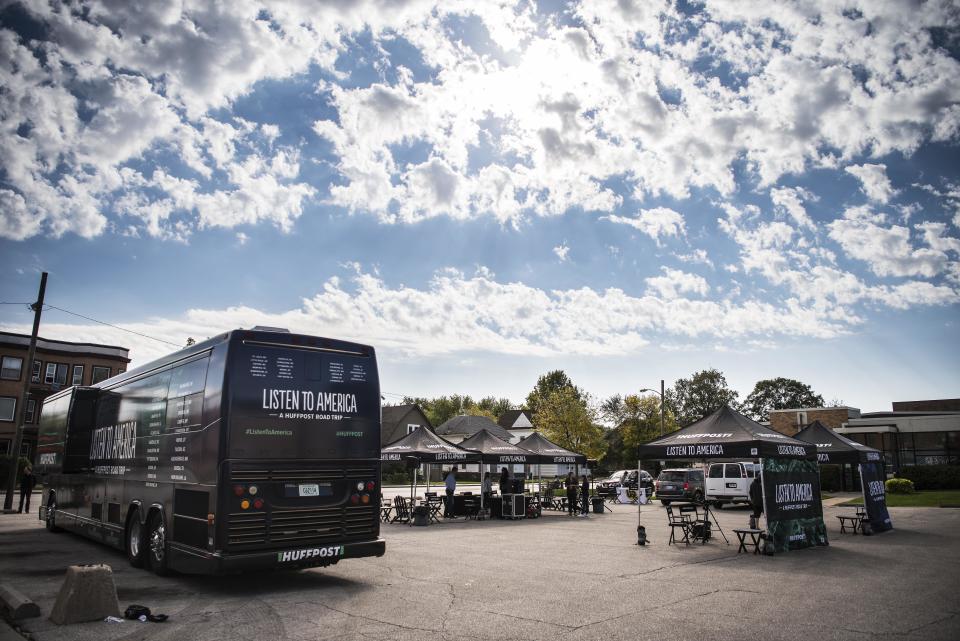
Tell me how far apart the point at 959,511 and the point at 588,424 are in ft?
108

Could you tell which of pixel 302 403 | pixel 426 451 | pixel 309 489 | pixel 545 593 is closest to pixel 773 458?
pixel 545 593

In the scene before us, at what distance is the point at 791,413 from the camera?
50.7 m

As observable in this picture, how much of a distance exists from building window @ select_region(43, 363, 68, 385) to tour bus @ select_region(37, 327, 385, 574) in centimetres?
4571

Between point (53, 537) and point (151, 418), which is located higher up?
point (151, 418)

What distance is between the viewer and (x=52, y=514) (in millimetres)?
16438

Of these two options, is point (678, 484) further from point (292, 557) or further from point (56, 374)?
point (56, 374)

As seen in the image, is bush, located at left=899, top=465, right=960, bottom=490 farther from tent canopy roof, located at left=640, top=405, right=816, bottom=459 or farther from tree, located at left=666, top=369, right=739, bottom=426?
tree, located at left=666, top=369, right=739, bottom=426

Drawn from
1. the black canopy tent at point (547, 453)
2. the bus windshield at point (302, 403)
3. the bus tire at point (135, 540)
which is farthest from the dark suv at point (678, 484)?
the bus tire at point (135, 540)

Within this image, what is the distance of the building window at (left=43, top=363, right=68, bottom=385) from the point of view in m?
49.6

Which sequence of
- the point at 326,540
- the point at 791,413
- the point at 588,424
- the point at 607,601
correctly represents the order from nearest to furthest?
1. the point at 607,601
2. the point at 326,540
3. the point at 791,413
4. the point at 588,424

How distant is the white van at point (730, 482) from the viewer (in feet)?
89.1

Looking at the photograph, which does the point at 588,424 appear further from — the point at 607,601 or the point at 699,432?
the point at 607,601

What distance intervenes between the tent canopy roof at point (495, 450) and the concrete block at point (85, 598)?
1573cm

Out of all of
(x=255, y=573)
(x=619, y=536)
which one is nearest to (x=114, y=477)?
(x=255, y=573)
